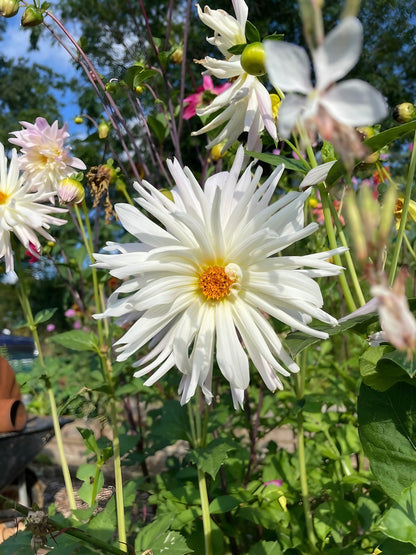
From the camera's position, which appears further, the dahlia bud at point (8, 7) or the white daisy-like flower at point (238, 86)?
the dahlia bud at point (8, 7)

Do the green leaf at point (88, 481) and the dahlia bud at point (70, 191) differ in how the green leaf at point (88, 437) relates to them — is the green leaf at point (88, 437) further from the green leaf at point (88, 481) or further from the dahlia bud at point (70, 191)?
the dahlia bud at point (70, 191)

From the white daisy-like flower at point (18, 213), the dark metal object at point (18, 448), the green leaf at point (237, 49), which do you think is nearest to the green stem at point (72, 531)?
the white daisy-like flower at point (18, 213)

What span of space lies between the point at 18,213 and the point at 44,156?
0.38ft

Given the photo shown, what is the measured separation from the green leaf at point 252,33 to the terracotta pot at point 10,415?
87cm

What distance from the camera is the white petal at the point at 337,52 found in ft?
0.59

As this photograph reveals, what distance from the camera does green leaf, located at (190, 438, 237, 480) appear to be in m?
0.65

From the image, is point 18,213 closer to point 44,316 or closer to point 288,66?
point 44,316

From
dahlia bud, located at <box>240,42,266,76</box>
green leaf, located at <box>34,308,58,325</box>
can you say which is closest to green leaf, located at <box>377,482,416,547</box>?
dahlia bud, located at <box>240,42,266,76</box>

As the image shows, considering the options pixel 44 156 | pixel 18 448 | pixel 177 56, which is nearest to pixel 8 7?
pixel 44 156

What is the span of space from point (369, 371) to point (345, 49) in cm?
Result: 33

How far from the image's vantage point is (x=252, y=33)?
1.61 feet

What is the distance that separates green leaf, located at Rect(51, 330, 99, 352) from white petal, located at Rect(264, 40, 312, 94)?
693 millimetres

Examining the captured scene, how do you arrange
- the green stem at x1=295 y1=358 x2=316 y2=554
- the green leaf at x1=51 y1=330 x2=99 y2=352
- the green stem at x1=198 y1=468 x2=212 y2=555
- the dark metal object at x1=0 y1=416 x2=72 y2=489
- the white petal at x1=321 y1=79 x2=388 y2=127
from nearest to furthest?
the white petal at x1=321 y1=79 x2=388 y2=127 < the green stem at x1=198 y1=468 x2=212 y2=555 < the green stem at x1=295 y1=358 x2=316 y2=554 < the green leaf at x1=51 y1=330 x2=99 y2=352 < the dark metal object at x1=0 y1=416 x2=72 y2=489

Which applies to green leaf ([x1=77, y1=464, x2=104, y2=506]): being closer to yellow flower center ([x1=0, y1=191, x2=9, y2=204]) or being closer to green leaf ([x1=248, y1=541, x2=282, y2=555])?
green leaf ([x1=248, y1=541, x2=282, y2=555])
